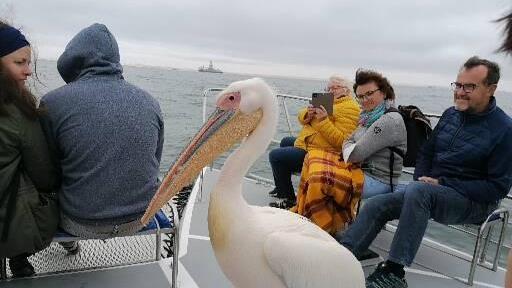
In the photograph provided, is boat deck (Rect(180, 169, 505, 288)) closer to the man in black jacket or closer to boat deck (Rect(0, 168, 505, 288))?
boat deck (Rect(0, 168, 505, 288))

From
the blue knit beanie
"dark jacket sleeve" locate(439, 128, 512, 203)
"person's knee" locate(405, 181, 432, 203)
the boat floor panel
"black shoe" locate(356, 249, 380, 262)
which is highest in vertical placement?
the blue knit beanie

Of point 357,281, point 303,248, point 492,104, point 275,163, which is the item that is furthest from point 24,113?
point 492,104

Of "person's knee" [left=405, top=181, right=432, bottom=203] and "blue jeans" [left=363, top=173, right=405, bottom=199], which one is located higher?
"person's knee" [left=405, top=181, right=432, bottom=203]

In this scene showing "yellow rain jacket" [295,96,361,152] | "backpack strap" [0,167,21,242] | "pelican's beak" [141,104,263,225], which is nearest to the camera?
"pelican's beak" [141,104,263,225]

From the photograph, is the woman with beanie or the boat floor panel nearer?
the woman with beanie

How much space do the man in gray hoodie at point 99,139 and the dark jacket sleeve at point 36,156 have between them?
0.17ft

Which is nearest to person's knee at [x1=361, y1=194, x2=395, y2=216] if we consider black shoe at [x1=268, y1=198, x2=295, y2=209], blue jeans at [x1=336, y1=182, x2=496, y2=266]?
blue jeans at [x1=336, y1=182, x2=496, y2=266]

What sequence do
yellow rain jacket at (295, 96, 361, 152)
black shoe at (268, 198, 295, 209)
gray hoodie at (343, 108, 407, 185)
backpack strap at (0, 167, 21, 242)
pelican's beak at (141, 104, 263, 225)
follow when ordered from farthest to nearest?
black shoe at (268, 198, 295, 209) → yellow rain jacket at (295, 96, 361, 152) → gray hoodie at (343, 108, 407, 185) → backpack strap at (0, 167, 21, 242) → pelican's beak at (141, 104, 263, 225)

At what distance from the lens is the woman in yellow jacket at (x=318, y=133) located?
3.45 meters

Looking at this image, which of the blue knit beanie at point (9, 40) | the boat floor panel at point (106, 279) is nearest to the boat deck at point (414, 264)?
the boat floor panel at point (106, 279)

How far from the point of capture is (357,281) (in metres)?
2.00

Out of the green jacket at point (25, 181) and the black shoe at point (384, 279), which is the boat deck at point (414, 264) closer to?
the black shoe at point (384, 279)

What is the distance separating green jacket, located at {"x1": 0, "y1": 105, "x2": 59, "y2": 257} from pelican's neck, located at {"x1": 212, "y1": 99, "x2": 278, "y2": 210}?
80 centimetres

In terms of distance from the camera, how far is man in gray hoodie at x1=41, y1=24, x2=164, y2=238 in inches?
83.0
